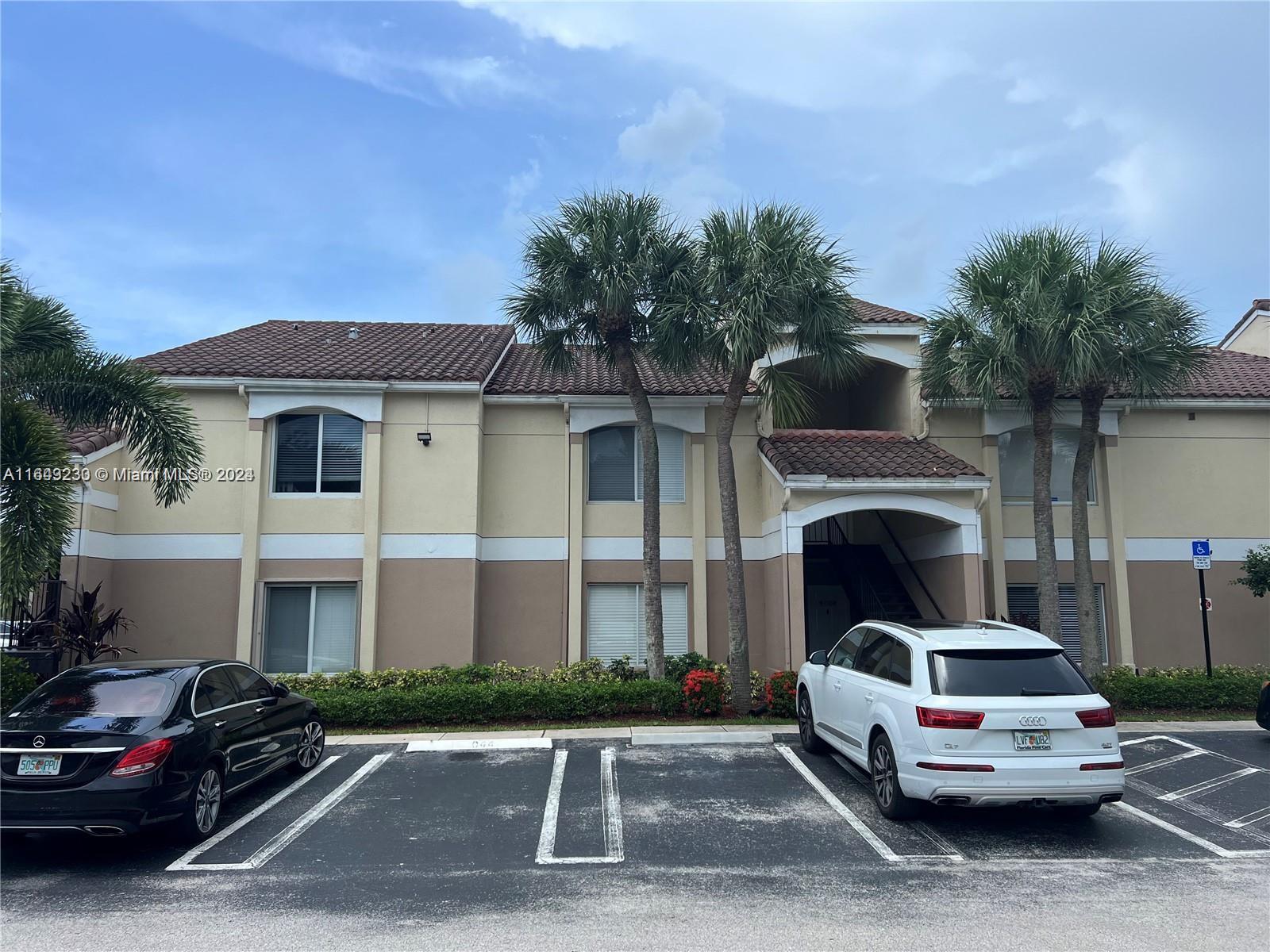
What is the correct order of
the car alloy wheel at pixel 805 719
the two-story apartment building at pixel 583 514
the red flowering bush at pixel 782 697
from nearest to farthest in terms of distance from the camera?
the car alloy wheel at pixel 805 719
the red flowering bush at pixel 782 697
the two-story apartment building at pixel 583 514

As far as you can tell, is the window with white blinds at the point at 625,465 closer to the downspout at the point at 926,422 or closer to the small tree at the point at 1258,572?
the downspout at the point at 926,422

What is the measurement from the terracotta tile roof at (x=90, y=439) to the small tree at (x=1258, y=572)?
19.2 metres

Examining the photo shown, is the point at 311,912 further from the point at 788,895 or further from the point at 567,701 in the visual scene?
the point at 567,701

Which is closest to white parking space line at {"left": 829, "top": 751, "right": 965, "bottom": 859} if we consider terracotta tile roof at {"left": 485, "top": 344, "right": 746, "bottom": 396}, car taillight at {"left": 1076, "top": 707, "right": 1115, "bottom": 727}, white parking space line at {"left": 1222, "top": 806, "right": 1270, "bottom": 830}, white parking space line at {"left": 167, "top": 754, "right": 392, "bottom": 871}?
car taillight at {"left": 1076, "top": 707, "right": 1115, "bottom": 727}

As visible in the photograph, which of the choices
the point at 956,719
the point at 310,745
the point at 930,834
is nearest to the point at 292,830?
the point at 310,745

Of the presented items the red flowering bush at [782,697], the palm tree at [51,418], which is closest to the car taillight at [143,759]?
the palm tree at [51,418]

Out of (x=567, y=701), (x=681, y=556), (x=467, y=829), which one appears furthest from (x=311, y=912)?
(x=681, y=556)

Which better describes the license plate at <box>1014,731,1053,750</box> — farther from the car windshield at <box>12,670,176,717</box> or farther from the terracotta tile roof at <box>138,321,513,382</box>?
the terracotta tile roof at <box>138,321,513,382</box>

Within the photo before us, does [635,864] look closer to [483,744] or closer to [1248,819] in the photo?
[483,744]

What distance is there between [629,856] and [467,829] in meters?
1.65

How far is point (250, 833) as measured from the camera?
758 cm

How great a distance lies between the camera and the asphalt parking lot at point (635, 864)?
18.4 feet

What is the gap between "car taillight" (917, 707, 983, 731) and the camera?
7.04 metres

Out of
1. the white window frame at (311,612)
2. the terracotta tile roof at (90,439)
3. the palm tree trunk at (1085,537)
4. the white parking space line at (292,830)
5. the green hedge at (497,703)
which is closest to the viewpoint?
the white parking space line at (292,830)
